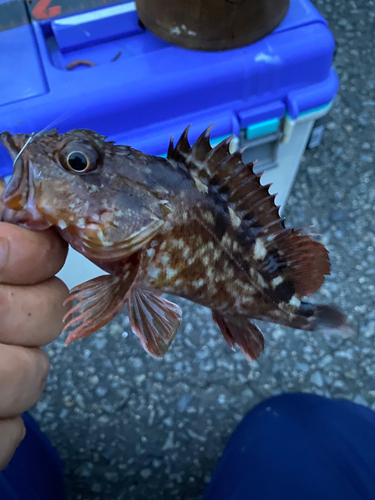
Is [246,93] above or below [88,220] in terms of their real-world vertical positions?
below

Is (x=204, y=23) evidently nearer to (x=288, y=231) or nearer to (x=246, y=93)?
(x=246, y=93)

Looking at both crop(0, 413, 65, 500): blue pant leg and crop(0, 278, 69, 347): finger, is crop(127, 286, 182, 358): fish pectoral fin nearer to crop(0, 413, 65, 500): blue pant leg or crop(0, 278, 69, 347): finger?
crop(0, 278, 69, 347): finger

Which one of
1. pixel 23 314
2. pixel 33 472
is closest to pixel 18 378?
Result: pixel 23 314

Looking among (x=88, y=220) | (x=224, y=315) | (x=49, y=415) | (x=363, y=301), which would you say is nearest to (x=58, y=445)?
(x=49, y=415)

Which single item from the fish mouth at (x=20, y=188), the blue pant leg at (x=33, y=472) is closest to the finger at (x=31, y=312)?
the fish mouth at (x=20, y=188)

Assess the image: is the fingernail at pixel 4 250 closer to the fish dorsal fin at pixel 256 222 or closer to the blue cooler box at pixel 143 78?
the fish dorsal fin at pixel 256 222

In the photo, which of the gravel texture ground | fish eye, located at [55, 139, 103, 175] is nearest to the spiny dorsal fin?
fish eye, located at [55, 139, 103, 175]
